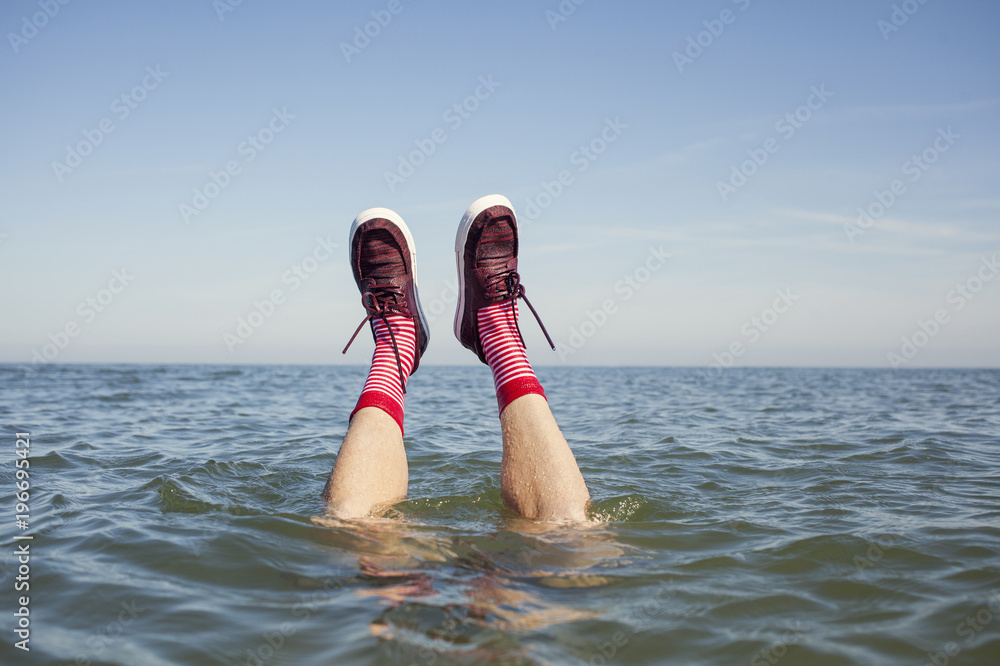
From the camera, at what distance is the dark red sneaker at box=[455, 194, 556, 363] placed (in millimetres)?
3354

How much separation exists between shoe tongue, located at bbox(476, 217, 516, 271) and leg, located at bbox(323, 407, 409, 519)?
1064 millimetres

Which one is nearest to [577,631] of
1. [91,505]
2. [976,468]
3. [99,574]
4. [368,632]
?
[368,632]

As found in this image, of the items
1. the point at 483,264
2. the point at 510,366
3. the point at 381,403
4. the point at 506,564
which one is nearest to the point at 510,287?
the point at 483,264

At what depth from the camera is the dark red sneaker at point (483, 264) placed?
3.35m

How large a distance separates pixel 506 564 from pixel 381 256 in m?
2.00

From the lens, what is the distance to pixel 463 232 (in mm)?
3410

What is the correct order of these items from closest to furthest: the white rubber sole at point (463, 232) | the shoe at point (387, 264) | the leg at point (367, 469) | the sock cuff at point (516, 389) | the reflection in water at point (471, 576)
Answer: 1. the reflection in water at point (471, 576)
2. the leg at point (367, 469)
3. the sock cuff at point (516, 389)
4. the white rubber sole at point (463, 232)
5. the shoe at point (387, 264)

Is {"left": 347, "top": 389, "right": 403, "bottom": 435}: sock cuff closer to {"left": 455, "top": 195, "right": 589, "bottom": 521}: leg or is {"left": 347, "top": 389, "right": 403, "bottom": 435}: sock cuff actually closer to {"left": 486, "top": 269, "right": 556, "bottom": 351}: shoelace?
{"left": 455, "top": 195, "right": 589, "bottom": 521}: leg

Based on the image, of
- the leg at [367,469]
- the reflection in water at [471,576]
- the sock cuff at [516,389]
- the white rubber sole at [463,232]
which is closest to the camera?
the reflection in water at [471,576]

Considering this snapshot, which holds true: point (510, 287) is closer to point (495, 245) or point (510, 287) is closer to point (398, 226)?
point (495, 245)

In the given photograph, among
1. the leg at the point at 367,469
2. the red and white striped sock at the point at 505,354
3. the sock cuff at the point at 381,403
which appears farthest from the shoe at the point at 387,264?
the leg at the point at 367,469

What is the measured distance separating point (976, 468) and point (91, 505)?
17.6 ft

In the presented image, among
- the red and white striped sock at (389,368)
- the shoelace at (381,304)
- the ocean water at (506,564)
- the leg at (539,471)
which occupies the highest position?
the shoelace at (381,304)

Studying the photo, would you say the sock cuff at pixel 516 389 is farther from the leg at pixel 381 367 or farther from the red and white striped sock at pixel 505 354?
the leg at pixel 381 367
